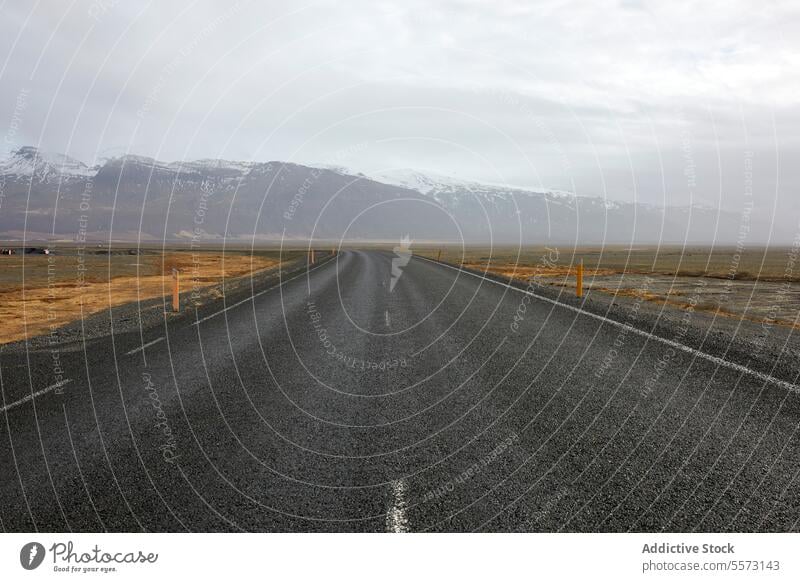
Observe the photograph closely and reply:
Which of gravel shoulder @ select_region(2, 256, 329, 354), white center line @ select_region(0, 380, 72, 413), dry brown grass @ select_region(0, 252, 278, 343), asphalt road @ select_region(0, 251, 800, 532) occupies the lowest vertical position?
dry brown grass @ select_region(0, 252, 278, 343)

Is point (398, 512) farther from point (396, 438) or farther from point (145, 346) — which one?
point (145, 346)

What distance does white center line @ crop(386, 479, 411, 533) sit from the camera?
162 inches

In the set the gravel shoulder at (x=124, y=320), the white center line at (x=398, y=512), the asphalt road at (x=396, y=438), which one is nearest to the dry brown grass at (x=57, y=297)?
the gravel shoulder at (x=124, y=320)

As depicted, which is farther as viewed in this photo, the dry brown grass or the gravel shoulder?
the dry brown grass

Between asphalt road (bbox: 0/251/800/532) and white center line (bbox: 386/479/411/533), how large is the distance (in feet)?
0.06

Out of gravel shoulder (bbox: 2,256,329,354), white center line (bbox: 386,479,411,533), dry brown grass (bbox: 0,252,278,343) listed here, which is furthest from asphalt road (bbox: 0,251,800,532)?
dry brown grass (bbox: 0,252,278,343)

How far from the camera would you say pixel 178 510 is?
444cm

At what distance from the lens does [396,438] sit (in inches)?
239

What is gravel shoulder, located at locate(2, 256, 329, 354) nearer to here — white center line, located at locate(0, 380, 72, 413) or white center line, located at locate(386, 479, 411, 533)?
white center line, located at locate(0, 380, 72, 413)

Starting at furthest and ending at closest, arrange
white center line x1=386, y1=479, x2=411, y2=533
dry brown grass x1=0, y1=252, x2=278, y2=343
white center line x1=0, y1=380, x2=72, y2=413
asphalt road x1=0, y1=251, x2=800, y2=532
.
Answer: dry brown grass x1=0, y1=252, x2=278, y2=343 < white center line x1=0, y1=380, x2=72, y2=413 < asphalt road x1=0, y1=251, x2=800, y2=532 < white center line x1=386, y1=479, x2=411, y2=533

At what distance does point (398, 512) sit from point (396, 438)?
5.63 feet

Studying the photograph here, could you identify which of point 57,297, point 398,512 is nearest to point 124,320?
point 57,297
